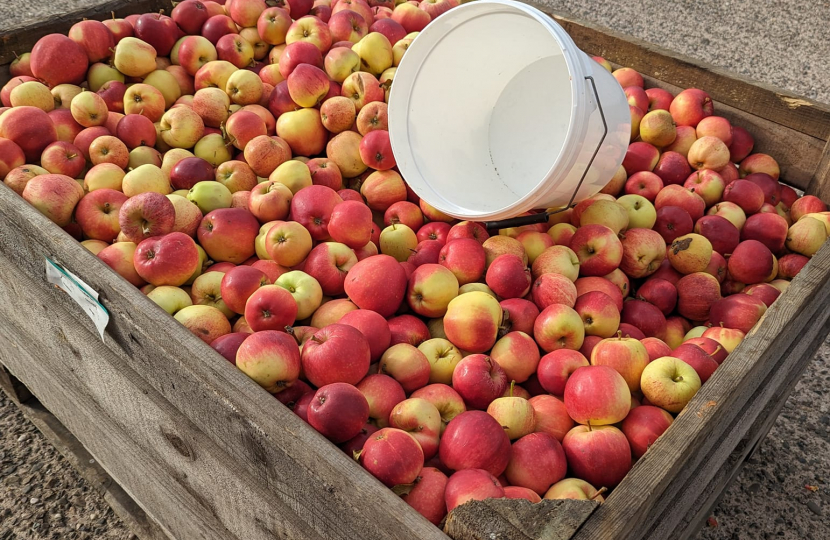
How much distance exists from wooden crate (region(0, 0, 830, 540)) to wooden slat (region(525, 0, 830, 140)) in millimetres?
22

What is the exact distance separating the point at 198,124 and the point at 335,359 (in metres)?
1.30

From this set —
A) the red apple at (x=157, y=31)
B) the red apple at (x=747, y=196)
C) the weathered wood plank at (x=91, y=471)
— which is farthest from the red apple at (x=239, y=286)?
the red apple at (x=747, y=196)

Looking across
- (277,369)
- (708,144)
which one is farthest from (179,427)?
(708,144)

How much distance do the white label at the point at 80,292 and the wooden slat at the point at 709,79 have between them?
225 centimetres

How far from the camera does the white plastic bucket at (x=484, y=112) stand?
2.03 m

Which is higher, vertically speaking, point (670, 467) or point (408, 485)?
point (670, 467)

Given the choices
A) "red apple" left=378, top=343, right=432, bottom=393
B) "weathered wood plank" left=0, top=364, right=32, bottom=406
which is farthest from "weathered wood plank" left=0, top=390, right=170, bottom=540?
"red apple" left=378, top=343, right=432, bottom=393

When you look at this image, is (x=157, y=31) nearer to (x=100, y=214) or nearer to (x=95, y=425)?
(x=100, y=214)

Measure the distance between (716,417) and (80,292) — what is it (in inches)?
55.7

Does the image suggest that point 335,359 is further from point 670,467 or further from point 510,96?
point 510,96

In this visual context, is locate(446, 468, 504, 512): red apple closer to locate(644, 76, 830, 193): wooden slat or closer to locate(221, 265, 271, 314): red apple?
locate(221, 265, 271, 314): red apple

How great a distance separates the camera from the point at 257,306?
5.21ft

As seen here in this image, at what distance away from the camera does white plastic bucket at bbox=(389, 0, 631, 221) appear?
2.03 m

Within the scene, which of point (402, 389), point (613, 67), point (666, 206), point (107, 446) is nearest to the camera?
point (402, 389)
